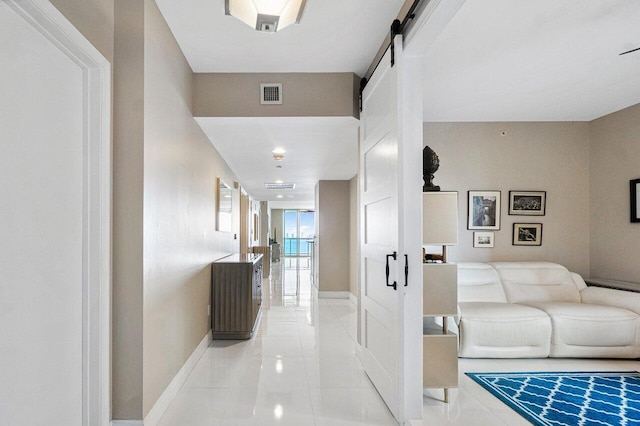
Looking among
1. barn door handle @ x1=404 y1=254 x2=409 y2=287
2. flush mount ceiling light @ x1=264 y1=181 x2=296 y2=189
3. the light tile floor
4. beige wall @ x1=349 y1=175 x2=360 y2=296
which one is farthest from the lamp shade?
flush mount ceiling light @ x1=264 y1=181 x2=296 y2=189

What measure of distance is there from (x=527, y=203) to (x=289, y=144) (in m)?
3.05

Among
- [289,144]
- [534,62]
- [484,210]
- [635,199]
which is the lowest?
[484,210]

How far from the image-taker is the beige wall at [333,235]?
7.61 m

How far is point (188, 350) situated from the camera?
3.36 meters

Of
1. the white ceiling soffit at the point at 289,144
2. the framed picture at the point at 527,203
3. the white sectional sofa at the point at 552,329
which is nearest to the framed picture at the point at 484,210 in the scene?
the framed picture at the point at 527,203

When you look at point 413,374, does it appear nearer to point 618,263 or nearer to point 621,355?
point 621,355

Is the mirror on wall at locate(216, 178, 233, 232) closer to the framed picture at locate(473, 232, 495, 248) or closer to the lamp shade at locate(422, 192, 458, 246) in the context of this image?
the lamp shade at locate(422, 192, 458, 246)

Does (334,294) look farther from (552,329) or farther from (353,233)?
(552,329)

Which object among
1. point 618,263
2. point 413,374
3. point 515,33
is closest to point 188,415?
point 413,374

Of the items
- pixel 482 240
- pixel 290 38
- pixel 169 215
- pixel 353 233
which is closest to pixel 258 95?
pixel 290 38

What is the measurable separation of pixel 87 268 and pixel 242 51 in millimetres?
2034

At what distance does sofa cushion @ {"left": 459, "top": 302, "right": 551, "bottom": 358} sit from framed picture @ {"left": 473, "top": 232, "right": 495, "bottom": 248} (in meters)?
1.19

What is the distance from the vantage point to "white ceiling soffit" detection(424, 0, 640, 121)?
2.65 metres

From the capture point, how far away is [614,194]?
4.63 m
